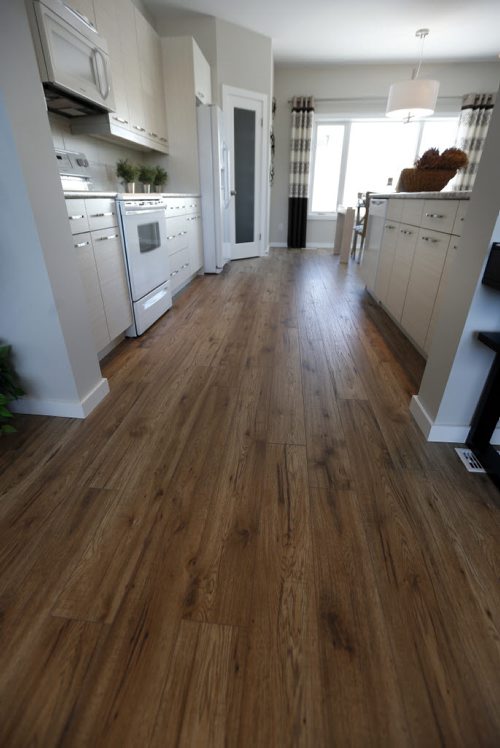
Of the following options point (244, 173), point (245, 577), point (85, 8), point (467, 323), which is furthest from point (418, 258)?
point (244, 173)

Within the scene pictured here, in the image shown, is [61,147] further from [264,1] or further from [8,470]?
[264,1]

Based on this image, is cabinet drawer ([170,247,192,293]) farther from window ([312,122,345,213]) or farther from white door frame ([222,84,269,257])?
window ([312,122,345,213])

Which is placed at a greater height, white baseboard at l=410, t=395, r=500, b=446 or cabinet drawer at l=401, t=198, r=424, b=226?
cabinet drawer at l=401, t=198, r=424, b=226

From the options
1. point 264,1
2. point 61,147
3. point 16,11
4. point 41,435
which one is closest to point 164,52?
point 264,1

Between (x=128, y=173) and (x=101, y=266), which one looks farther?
(x=128, y=173)

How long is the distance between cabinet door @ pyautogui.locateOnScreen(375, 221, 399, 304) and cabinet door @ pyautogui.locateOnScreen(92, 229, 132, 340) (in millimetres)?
1900

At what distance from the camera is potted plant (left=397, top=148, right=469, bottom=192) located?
2.20 m

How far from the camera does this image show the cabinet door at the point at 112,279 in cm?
188

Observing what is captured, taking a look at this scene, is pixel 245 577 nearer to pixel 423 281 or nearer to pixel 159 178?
pixel 423 281

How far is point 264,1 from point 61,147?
2.80 metres

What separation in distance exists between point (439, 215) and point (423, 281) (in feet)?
1.14

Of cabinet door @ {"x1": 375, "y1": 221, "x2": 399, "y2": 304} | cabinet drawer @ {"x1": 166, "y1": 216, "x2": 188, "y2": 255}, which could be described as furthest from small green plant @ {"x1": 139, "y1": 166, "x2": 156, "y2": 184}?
cabinet door @ {"x1": 375, "y1": 221, "x2": 399, "y2": 304}

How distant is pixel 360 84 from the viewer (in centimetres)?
525

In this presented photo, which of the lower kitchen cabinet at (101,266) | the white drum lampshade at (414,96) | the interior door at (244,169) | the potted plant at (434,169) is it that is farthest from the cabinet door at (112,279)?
the white drum lampshade at (414,96)
